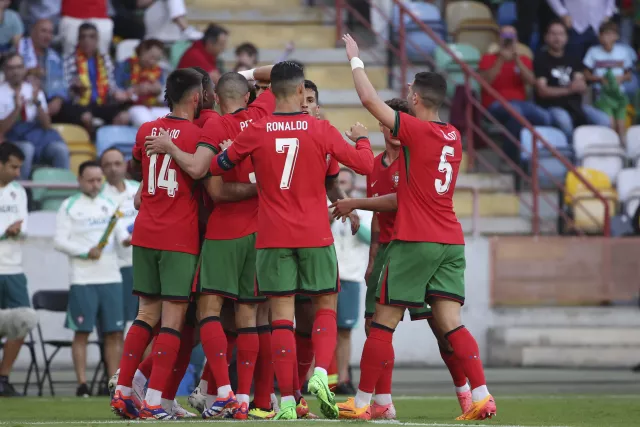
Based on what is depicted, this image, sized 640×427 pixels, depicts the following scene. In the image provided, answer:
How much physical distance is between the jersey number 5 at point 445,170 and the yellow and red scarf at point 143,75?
9.44 metres

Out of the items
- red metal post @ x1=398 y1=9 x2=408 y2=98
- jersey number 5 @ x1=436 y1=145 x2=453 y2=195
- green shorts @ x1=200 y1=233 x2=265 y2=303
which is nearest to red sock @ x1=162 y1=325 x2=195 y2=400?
green shorts @ x1=200 y1=233 x2=265 y2=303

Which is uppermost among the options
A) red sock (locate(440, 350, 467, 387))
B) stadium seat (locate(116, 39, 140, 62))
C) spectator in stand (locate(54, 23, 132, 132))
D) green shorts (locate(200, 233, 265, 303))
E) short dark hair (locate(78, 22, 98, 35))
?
short dark hair (locate(78, 22, 98, 35))

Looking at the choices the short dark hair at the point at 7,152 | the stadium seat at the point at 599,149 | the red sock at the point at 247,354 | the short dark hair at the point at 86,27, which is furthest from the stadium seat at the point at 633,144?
the red sock at the point at 247,354

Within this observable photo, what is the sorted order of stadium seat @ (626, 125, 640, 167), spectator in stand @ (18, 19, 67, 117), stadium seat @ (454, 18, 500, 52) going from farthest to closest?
stadium seat @ (454, 18, 500, 52)
stadium seat @ (626, 125, 640, 167)
spectator in stand @ (18, 19, 67, 117)

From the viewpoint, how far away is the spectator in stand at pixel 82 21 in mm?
19156

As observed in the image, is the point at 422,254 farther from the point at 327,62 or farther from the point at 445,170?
the point at 327,62

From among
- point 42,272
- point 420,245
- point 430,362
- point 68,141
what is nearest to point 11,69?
point 68,141

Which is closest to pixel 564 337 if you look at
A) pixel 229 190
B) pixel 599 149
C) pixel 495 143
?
pixel 495 143

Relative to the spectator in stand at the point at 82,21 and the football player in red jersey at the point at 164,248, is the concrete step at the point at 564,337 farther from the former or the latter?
the football player in red jersey at the point at 164,248

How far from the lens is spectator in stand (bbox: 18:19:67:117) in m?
18.6

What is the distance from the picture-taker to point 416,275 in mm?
9609

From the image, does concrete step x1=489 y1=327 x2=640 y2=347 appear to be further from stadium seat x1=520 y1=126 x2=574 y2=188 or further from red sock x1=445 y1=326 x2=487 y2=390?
red sock x1=445 y1=326 x2=487 y2=390

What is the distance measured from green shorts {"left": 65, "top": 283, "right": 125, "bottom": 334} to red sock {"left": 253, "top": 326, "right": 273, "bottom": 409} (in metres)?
4.30

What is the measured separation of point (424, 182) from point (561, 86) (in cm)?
1169
